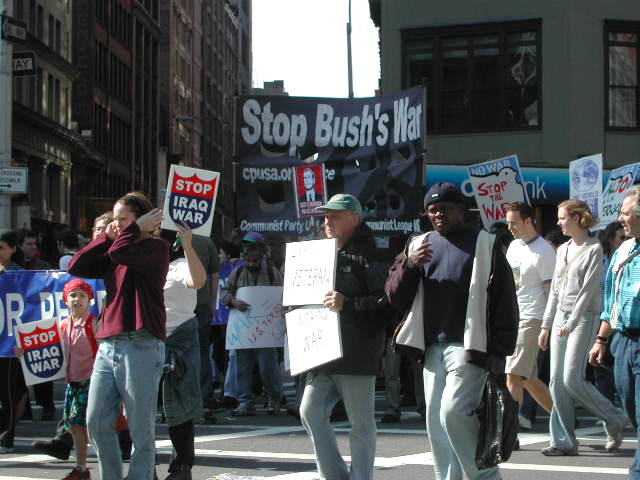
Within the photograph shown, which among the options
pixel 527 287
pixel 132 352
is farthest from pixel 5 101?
pixel 132 352

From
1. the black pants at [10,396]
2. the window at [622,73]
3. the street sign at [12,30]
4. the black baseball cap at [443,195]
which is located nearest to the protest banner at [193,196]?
the black pants at [10,396]

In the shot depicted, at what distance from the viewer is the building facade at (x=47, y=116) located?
45594mm

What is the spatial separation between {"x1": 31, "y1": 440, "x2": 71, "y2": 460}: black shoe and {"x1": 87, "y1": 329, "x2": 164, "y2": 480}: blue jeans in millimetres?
2305

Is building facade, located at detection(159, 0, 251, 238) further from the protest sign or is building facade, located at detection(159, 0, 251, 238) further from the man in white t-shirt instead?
the man in white t-shirt

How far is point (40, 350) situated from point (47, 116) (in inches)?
1625

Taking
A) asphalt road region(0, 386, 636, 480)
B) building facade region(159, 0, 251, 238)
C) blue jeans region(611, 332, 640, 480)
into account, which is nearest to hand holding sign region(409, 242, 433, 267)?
blue jeans region(611, 332, 640, 480)

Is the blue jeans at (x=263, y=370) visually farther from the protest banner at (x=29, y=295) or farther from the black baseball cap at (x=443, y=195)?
the black baseball cap at (x=443, y=195)

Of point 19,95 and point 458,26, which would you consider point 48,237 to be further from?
point 458,26

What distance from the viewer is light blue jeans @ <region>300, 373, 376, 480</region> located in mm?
7273

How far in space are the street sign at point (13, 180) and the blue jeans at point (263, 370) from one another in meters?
8.02

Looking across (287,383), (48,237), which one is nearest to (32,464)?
(287,383)

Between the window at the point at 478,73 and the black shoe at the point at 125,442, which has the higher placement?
the window at the point at 478,73

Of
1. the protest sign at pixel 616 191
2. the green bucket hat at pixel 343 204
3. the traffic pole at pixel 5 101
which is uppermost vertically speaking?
the traffic pole at pixel 5 101

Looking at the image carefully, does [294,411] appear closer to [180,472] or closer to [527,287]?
[527,287]
